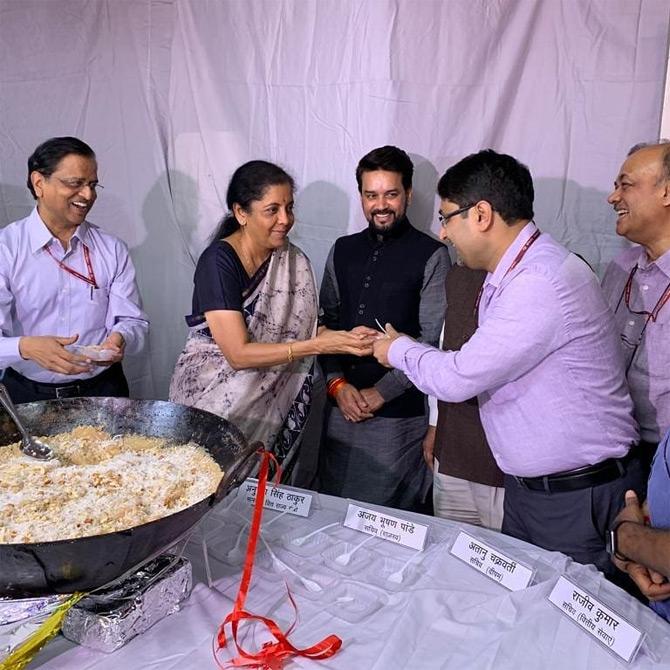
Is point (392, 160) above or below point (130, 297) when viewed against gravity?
above

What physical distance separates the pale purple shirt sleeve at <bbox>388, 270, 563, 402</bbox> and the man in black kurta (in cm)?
70

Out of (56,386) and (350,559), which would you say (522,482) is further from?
(56,386)

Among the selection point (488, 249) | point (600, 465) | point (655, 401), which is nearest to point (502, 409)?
point (600, 465)

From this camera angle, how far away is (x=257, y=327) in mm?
2189

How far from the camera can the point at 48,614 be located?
1.11 m

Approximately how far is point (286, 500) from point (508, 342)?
1.97ft

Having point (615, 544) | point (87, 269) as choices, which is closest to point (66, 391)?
point (87, 269)

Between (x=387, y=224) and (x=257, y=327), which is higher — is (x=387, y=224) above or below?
above

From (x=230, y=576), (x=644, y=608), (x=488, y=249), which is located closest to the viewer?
(x=644, y=608)

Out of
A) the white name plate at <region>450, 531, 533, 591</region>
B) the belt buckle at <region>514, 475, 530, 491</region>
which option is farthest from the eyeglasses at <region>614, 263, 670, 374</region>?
the white name plate at <region>450, 531, 533, 591</region>

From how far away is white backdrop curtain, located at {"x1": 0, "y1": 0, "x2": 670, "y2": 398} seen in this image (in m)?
2.45

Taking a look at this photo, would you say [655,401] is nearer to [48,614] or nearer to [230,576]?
[230,576]

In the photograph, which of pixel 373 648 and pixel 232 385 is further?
pixel 232 385

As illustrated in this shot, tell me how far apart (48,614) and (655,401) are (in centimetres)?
154
